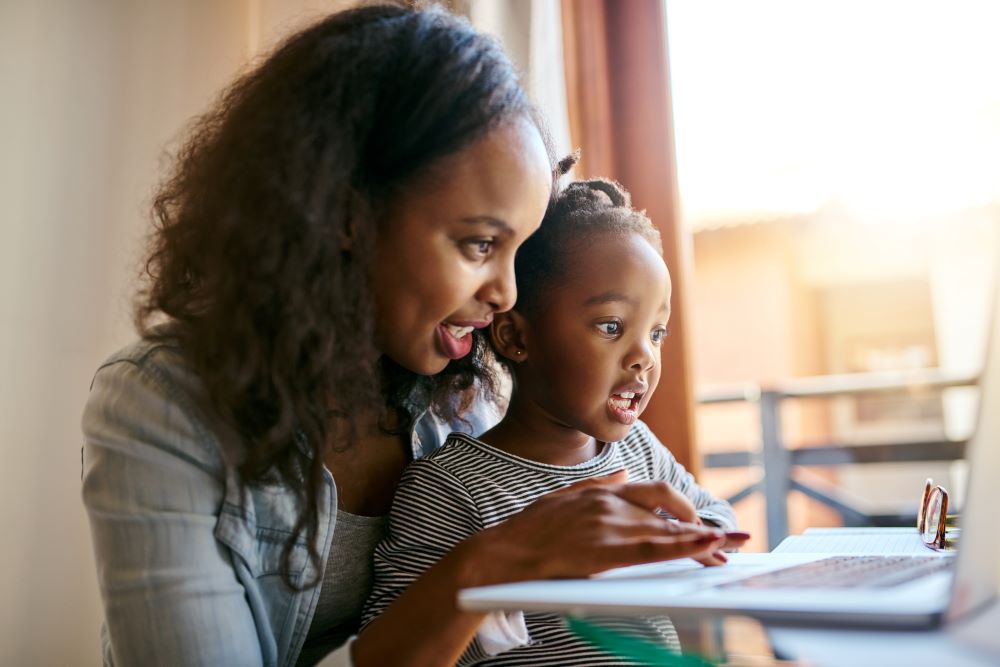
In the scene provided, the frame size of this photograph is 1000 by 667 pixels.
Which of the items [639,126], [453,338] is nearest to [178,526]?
[453,338]

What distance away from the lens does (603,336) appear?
42.1 inches

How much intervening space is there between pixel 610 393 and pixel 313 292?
0.39 metres

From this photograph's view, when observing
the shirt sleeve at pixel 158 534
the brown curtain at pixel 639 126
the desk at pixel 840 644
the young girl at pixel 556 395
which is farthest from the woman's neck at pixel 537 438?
the brown curtain at pixel 639 126

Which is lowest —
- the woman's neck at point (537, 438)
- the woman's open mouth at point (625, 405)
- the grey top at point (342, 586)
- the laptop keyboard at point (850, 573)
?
the grey top at point (342, 586)

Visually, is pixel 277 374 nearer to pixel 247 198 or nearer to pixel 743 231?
pixel 247 198

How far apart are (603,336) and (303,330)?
14.6 inches

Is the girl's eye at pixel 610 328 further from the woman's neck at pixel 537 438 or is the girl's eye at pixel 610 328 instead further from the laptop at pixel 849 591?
the laptop at pixel 849 591

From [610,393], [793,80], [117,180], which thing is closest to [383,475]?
[610,393]

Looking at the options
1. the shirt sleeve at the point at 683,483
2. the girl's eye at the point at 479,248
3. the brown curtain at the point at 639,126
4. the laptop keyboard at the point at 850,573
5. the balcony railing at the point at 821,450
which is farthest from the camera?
the balcony railing at the point at 821,450

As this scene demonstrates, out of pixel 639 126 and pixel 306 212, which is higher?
pixel 639 126

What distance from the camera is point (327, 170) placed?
0.87 meters

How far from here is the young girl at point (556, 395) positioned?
988 mm

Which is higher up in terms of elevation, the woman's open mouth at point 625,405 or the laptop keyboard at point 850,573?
the woman's open mouth at point 625,405

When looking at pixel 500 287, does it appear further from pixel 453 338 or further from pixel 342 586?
pixel 342 586
